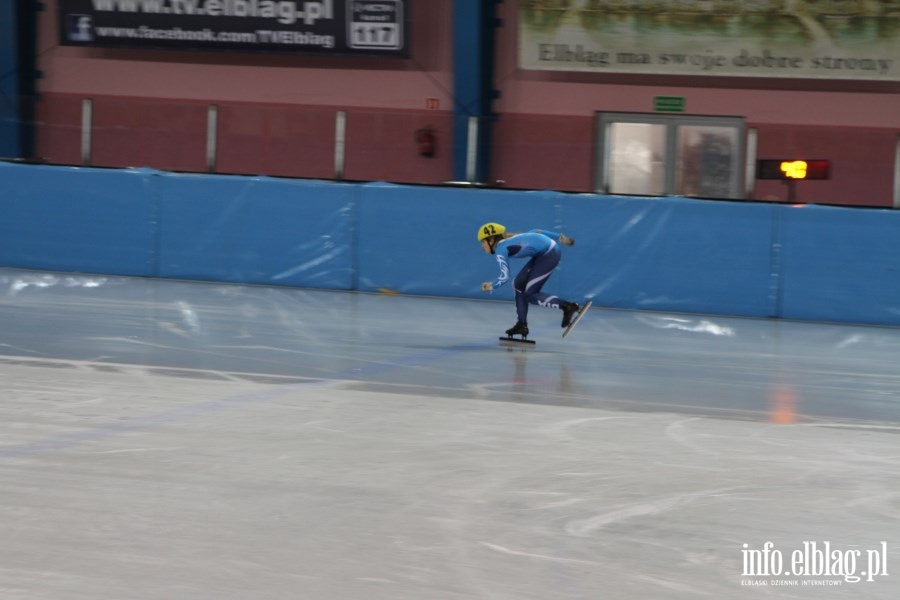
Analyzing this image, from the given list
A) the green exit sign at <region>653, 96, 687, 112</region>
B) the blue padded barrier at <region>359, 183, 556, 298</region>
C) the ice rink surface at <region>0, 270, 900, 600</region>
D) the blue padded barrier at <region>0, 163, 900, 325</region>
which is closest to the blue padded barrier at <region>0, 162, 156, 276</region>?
the blue padded barrier at <region>0, 163, 900, 325</region>

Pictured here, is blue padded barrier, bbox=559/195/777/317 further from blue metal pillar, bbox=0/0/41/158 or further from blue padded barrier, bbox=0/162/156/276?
blue metal pillar, bbox=0/0/41/158

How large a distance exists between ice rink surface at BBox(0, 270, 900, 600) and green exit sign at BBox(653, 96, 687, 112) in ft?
29.2

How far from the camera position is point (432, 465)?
304 inches

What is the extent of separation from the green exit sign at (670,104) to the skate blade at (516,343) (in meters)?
9.92

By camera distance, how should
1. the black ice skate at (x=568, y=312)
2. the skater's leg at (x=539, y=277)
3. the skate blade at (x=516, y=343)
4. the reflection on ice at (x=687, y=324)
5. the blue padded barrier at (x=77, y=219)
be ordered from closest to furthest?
the skate blade at (x=516, y=343) < the skater's leg at (x=539, y=277) < the black ice skate at (x=568, y=312) < the reflection on ice at (x=687, y=324) < the blue padded barrier at (x=77, y=219)

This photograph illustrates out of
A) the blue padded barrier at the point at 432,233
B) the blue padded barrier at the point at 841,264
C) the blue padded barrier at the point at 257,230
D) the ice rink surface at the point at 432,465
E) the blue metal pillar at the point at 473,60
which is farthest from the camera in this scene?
the blue metal pillar at the point at 473,60

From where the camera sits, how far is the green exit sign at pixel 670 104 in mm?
22453

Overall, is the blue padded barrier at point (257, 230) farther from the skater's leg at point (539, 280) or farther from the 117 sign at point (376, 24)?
the 117 sign at point (376, 24)

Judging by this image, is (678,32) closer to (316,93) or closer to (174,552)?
(316,93)

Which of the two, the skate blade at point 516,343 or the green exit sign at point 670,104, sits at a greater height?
the green exit sign at point 670,104

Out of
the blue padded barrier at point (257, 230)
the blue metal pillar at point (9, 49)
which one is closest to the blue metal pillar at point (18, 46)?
the blue metal pillar at point (9, 49)

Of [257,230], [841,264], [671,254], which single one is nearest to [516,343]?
[671,254]

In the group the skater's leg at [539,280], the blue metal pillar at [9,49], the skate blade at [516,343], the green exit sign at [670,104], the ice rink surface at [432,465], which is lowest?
the skate blade at [516,343]

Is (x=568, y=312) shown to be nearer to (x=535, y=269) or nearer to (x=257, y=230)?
(x=535, y=269)
